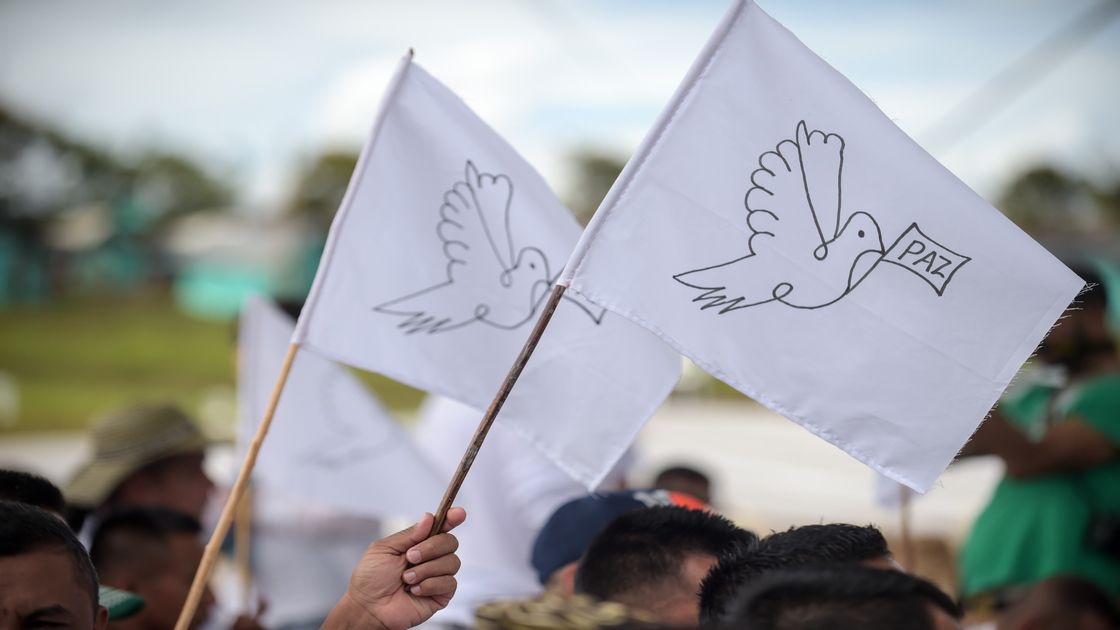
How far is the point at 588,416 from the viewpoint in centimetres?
246

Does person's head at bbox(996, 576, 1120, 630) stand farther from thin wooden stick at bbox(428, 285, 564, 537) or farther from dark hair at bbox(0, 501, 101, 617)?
dark hair at bbox(0, 501, 101, 617)

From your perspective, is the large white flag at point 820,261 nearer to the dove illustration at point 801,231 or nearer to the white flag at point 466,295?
the dove illustration at point 801,231

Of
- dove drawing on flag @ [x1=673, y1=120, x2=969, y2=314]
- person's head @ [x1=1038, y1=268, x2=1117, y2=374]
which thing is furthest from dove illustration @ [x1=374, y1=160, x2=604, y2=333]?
person's head @ [x1=1038, y1=268, x2=1117, y2=374]

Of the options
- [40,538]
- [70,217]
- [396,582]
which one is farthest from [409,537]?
[70,217]

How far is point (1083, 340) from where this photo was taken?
384 cm

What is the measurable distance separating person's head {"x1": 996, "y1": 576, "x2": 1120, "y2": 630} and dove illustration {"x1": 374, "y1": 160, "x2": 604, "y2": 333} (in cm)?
161

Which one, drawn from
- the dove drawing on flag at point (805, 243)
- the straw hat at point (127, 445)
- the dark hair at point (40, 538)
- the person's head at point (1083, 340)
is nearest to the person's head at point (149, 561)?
the straw hat at point (127, 445)

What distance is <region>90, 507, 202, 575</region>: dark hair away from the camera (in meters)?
2.94

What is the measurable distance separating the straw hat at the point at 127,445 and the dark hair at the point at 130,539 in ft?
1.88

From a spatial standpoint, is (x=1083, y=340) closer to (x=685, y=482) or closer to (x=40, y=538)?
(x=685, y=482)

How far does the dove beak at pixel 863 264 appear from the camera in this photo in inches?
80.0

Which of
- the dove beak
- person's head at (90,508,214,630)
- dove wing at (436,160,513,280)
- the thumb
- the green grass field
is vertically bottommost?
the green grass field

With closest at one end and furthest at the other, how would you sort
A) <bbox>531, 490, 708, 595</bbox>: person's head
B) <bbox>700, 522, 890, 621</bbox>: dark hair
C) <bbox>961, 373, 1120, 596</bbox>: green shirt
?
<bbox>700, 522, 890, 621</bbox>: dark hair, <bbox>531, 490, 708, 595</bbox>: person's head, <bbox>961, 373, 1120, 596</bbox>: green shirt

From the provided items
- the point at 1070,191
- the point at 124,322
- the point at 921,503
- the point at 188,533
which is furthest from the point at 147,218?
the point at 188,533
